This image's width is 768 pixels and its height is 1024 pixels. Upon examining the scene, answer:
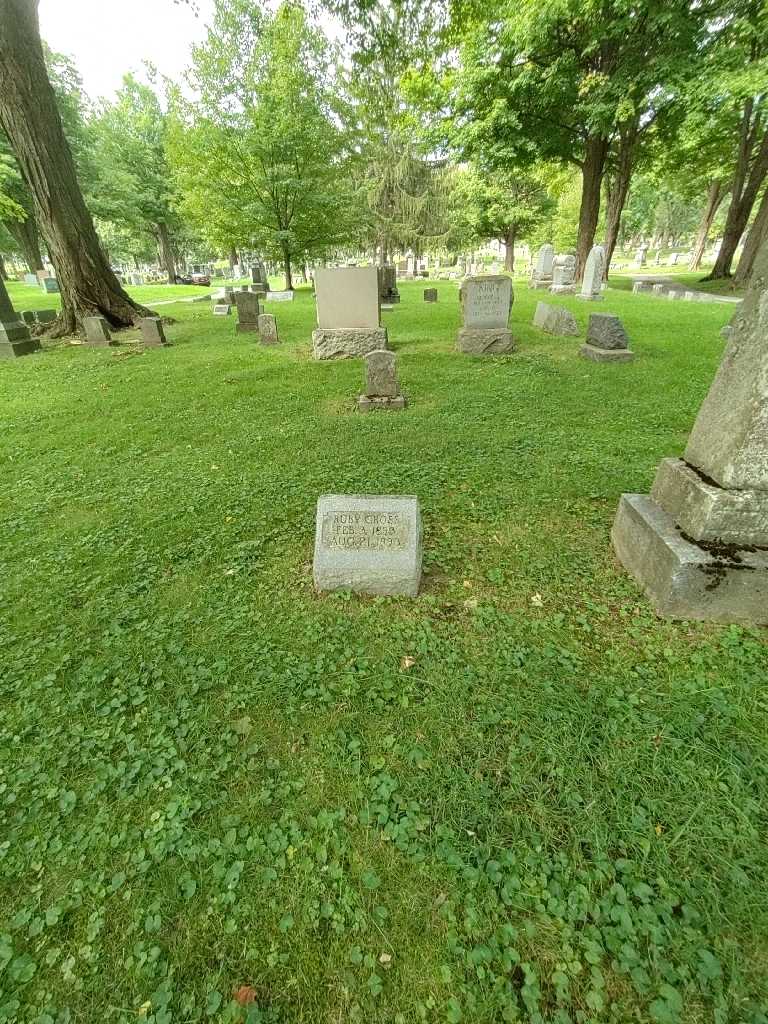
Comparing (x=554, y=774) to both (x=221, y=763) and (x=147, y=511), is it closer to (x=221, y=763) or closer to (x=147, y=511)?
(x=221, y=763)

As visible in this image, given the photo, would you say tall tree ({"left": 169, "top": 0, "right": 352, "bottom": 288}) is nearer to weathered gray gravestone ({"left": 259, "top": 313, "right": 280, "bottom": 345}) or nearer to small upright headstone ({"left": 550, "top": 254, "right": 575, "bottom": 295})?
small upright headstone ({"left": 550, "top": 254, "right": 575, "bottom": 295})

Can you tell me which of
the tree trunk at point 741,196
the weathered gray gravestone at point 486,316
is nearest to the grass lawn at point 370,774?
the weathered gray gravestone at point 486,316

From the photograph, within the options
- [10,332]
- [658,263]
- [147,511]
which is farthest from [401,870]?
[658,263]

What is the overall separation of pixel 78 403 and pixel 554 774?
346 inches

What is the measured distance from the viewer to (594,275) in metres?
16.0

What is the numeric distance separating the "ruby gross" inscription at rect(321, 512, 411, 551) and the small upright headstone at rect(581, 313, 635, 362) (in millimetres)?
7574

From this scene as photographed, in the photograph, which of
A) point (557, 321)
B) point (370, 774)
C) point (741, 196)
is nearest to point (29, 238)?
point (557, 321)

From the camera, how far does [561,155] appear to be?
1755 cm

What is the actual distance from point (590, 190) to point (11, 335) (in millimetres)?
20284

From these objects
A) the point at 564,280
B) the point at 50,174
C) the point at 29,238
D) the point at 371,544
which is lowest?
the point at 371,544

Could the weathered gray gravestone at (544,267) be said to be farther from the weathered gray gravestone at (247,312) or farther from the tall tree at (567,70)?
the weathered gray gravestone at (247,312)

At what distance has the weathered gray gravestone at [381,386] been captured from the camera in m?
6.64

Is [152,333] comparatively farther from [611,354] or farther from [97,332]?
[611,354]

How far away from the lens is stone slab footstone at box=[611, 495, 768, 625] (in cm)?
265
